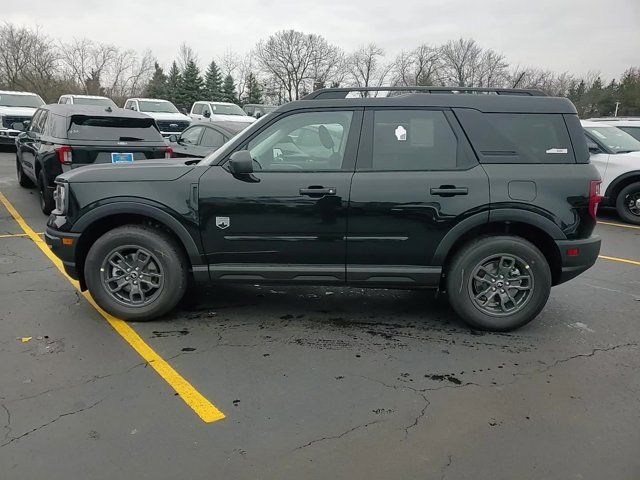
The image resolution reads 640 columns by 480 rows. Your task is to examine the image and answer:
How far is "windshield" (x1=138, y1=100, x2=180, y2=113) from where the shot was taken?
767 inches

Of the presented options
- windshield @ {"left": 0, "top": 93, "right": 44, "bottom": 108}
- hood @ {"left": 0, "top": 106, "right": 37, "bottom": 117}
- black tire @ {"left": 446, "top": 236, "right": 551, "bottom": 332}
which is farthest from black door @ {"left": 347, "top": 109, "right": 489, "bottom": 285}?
windshield @ {"left": 0, "top": 93, "right": 44, "bottom": 108}

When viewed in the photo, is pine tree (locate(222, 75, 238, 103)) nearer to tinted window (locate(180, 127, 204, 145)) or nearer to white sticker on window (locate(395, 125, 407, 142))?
tinted window (locate(180, 127, 204, 145))

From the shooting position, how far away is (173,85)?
58.7m

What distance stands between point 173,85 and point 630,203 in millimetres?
56822

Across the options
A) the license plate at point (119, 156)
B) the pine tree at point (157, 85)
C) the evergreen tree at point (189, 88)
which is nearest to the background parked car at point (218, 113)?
the license plate at point (119, 156)

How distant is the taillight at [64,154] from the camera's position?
7.50 metres

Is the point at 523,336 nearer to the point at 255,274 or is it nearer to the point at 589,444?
the point at 589,444

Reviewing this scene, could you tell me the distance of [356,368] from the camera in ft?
11.6

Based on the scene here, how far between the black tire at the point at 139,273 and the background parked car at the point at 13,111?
1340cm

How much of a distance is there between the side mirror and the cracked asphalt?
1.29m

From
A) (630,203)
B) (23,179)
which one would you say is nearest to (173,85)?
(23,179)

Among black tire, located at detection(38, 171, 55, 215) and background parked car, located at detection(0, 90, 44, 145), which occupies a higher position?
background parked car, located at detection(0, 90, 44, 145)

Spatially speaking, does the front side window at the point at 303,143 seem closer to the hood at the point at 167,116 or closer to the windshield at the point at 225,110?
the hood at the point at 167,116

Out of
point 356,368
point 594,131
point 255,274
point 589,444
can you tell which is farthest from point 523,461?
point 594,131
